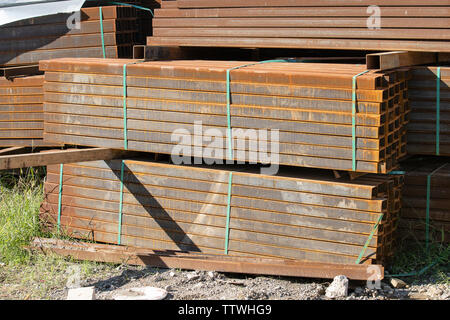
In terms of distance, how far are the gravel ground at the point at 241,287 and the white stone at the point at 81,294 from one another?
8 cm

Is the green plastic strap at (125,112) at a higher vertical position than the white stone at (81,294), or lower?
higher

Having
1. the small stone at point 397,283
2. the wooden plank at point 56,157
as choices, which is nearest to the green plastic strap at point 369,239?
the small stone at point 397,283

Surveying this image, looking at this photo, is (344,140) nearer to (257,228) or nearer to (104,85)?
(257,228)

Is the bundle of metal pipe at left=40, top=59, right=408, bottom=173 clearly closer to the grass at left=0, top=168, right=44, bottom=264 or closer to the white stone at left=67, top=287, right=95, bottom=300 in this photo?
the grass at left=0, top=168, right=44, bottom=264

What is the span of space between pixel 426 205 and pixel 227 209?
1.79 m

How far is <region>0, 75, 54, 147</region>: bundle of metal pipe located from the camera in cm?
756

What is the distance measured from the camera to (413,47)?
588cm

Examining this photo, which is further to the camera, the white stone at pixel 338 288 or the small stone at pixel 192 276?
the small stone at pixel 192 276

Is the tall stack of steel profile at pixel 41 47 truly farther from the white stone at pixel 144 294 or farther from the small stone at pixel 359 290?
the small stone at pixel 359 290

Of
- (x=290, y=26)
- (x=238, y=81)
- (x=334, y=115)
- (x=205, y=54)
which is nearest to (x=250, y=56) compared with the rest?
(x=205, y=54)
